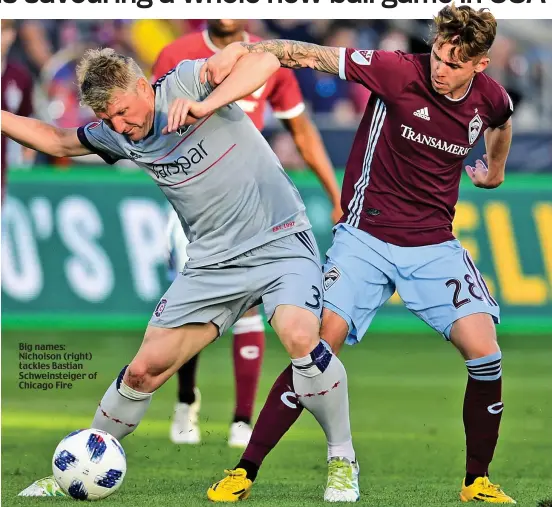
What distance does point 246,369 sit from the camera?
7562 mm

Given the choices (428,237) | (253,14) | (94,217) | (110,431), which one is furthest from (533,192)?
(110,431)

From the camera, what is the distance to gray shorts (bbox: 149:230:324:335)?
5.70m

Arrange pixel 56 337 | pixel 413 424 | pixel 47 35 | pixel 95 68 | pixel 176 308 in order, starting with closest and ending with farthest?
pixel 95 68 → pixel 176 308 → pixel 413 424 → pixel 56 337 → pixel 47 35

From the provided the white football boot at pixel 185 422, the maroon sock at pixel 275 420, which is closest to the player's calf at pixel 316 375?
the maroon sock at pixel 275 420

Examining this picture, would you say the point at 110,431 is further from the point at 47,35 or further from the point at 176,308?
the point at 47,35

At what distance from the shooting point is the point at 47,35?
14117 mm

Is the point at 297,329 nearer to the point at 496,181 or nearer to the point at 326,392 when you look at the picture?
the point at 326,392

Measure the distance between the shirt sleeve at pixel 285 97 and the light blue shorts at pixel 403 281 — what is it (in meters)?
2.02

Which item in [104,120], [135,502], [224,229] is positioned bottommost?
[135,502]

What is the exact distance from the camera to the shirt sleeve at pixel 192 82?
550 centimetres

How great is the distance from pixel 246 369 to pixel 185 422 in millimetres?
552

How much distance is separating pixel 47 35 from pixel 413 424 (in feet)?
25.3

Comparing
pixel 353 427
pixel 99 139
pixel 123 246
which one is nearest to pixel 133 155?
pixel 99 139

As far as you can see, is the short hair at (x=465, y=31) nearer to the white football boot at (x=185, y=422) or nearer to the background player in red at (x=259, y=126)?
the background player in red at (x=259, y=126)
